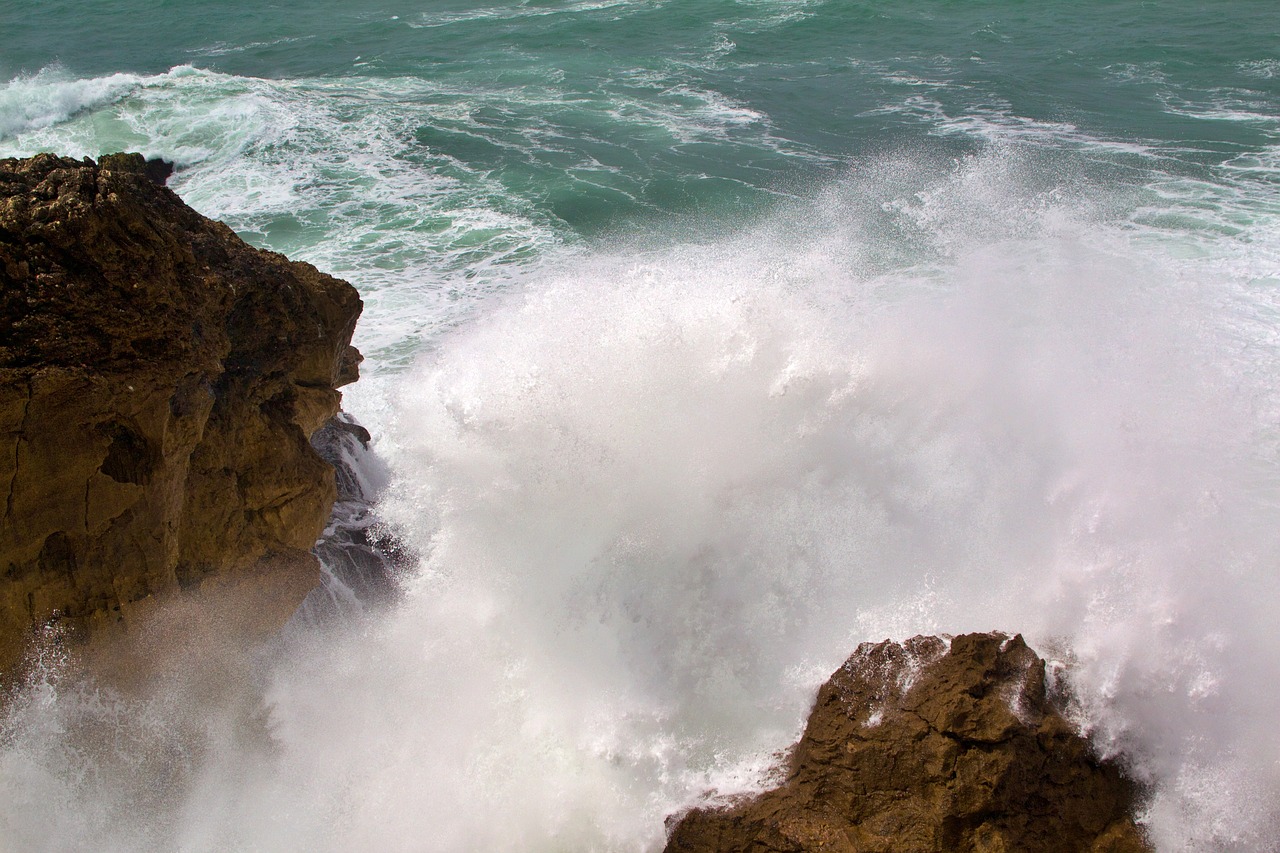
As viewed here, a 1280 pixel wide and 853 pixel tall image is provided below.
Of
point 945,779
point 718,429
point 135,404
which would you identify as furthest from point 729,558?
point 135,404

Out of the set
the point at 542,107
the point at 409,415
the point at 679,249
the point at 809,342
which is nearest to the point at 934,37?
the point at 542,107

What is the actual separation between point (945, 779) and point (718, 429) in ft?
25.6

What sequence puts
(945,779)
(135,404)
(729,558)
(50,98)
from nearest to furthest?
(945,779) → (135,404) → (729,558) → (50,98)

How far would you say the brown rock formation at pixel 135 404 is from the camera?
721 cm

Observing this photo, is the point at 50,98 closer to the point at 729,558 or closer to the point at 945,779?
the point at 729,558

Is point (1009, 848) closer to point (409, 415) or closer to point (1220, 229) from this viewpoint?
point (409, 415)

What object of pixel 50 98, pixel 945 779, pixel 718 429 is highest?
pixel 50 98

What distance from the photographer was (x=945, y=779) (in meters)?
7.26

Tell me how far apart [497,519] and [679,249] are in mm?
9385

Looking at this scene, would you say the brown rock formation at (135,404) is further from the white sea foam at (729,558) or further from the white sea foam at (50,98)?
the white sea foam at (50,98)

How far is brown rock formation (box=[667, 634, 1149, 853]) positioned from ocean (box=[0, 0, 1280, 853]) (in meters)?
0.71

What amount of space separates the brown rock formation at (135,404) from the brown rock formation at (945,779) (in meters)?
6.08

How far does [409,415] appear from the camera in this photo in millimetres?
15289

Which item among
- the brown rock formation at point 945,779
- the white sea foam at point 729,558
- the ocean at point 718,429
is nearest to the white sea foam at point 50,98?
the ocean at point 718,429
